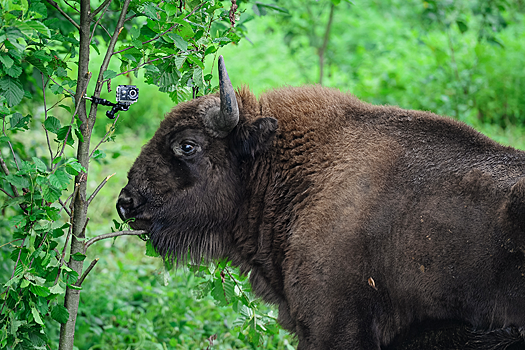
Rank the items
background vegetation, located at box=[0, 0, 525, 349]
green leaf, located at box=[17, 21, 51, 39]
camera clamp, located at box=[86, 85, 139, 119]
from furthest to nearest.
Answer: background vegetation, located at box=[0, 0, 525, 349]
camera clamp, located at box=[86, 85, 139, 119]
green leaf, located at box=[17, 21, 51, 39]

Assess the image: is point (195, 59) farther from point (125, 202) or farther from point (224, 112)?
point (125, 202)

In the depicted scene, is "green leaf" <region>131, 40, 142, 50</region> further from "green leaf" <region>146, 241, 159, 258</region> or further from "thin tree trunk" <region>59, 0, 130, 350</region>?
"green leaf" <region>146, 241, 159, 258</region>

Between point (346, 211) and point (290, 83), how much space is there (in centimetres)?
801

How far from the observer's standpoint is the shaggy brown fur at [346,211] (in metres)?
2.68

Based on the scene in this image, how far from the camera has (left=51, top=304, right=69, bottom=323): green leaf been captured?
2.94m

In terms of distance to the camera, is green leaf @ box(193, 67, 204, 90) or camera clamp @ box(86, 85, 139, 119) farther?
green leaf @ box(193, 67, 204, 90)

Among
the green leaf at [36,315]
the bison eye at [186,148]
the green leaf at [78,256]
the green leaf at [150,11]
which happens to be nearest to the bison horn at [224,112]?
the bison eye at [186,148]

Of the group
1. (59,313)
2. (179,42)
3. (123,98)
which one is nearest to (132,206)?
(123,98)

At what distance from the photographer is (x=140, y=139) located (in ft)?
31.3

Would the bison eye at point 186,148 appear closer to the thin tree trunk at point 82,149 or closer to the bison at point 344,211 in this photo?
the bison at point 344,211

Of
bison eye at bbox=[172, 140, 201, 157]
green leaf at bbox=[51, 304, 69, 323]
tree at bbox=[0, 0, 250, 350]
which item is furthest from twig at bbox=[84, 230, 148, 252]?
bison eye at bbox=[172, 140, 201, 157]

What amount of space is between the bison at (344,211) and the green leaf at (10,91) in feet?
2.93

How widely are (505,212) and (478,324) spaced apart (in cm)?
61

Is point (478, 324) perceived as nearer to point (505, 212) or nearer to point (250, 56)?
point (505, 212)
